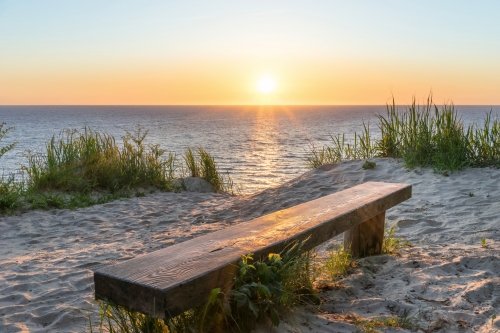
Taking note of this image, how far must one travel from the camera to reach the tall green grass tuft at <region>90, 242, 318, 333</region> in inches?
84.9

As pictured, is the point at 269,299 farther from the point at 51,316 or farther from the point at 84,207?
the point at 84,207

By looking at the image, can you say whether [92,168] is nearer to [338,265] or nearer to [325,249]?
[325,249]

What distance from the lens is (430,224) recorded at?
208 inches

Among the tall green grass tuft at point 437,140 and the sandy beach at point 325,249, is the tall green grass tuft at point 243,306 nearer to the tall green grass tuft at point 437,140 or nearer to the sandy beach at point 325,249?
the sandy beach at point 325,249

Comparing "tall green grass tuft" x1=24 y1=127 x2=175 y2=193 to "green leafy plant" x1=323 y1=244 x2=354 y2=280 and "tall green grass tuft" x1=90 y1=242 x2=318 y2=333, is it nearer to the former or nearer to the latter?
"green leafy plant" x1=323 y1=244 x2=354 y2=280

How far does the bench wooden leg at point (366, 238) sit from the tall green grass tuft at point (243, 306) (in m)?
1.50

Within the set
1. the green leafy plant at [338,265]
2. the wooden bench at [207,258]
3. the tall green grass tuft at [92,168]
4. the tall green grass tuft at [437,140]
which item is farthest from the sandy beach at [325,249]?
the tall green grass tuft at [92,168]

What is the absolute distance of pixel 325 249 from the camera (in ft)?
15.6

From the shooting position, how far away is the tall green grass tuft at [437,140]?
7.69 metres

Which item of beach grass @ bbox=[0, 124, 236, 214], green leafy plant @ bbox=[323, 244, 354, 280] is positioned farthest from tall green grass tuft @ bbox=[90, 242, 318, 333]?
beach grass @ bbox=[0, 124, 236, 214]

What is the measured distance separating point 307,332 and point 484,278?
1613 millimetres

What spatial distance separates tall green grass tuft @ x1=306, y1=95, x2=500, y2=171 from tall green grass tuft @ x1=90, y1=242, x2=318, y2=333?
583 centimetres

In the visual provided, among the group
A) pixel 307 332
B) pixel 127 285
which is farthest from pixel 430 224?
pixel 127 285

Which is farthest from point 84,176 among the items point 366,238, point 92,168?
A: point 366,238
